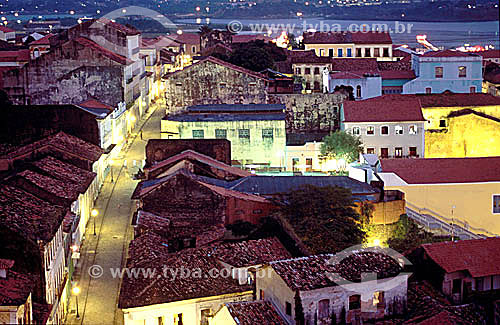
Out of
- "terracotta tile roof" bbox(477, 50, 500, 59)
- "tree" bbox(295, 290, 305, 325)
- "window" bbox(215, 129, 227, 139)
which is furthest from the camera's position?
"terracotta tile roof" bbox(477, 50, 500, 59)

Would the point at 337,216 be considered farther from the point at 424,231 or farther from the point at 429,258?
the point at 429,258

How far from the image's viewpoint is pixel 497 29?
4437 inches

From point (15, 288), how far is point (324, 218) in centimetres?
951

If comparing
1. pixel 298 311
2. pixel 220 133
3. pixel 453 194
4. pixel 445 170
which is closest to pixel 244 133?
pixel 220 133

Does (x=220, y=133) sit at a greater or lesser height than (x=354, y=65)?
lesser

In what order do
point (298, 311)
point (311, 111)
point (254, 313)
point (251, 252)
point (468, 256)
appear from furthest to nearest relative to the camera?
1. point (311, 111)
2. point (251, 252)
3. point (468, 256)
4. point (254, 313)
5. point (298, 311)

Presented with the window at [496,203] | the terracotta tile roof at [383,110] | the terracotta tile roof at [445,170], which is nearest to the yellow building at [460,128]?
the terracotta tile roof at [383,110]

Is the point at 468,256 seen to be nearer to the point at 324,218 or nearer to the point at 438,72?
the point at 324,218

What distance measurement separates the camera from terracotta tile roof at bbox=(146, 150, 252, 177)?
28.3 meters

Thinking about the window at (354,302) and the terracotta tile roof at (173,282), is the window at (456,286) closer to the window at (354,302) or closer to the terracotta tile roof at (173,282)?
the window at (354,302)

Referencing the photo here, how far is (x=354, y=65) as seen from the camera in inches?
1877

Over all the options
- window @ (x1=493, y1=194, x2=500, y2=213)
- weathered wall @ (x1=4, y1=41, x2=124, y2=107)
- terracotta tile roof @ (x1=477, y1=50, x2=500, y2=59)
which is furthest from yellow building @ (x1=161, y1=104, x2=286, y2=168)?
terracotta tile roof @ (x1=477, y1=50, x2=500, y2=59)

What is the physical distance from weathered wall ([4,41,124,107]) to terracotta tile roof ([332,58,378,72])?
12.4 meters

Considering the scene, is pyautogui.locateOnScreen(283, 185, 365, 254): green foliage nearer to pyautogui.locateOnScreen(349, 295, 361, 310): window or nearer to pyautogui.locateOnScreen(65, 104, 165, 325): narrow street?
pyautogui.locateOnScreen(65, 104, 165, 325): narrow street
